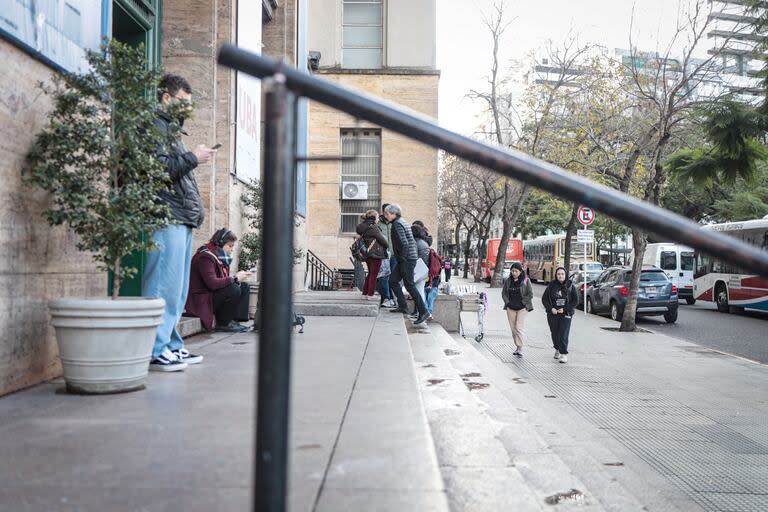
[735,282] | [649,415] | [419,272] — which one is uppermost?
[419,272]

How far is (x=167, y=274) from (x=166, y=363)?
2.26 feet

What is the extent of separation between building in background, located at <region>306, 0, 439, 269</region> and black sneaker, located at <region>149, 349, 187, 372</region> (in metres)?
21.6

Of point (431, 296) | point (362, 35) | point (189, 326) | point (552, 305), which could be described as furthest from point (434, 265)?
point (362, 35)

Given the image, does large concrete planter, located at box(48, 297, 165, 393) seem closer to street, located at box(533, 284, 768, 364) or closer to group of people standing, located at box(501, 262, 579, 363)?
group of people standing, located at box(501, 262, 579, 363)

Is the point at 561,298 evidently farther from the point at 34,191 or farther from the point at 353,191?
the point at 353,191

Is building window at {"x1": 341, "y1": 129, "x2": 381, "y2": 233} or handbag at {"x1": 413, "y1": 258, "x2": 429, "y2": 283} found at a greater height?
building window at {"x1": 341, "y1": 129, "x2": 381, "y2": 233}

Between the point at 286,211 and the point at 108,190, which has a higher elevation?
the point at 108,190

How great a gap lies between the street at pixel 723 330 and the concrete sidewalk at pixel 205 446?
11.3m

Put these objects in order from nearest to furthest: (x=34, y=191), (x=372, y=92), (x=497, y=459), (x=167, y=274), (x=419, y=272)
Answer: (x=497, y=459) → (x=34, y=191) → (x=167, y=274) → (x=419, y=272) → (x=372, y=92)

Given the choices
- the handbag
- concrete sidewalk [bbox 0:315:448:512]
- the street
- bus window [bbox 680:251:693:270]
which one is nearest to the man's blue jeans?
concrete sidewalk [bbox 0:315:448:512]

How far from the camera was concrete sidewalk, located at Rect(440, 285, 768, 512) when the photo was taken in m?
4.93

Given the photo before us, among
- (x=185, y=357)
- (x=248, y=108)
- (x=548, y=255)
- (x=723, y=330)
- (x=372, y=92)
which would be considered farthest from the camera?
(x=548, y=255)

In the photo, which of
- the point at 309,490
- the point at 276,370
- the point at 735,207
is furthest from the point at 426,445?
the point at 735,207

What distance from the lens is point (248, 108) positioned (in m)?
11.0
